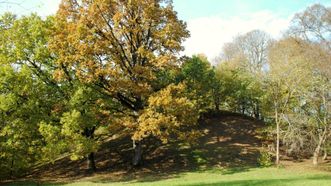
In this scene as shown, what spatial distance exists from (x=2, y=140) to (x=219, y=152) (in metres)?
18.7

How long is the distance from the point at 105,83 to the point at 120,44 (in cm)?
337

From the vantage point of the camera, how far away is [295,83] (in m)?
32.1

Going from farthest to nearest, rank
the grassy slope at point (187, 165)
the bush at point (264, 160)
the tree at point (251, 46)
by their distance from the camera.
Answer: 1. the tree at point (251, 46)
2. the bush at point (264, 160)
3. the grassy slope at point (187, 165)

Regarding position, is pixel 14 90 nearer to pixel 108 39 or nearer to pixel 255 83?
pixel 108 39

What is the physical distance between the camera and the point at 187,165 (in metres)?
32.7

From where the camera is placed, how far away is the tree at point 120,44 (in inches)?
1133

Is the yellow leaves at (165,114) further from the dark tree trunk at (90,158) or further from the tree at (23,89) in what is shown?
the tree at (23,89)

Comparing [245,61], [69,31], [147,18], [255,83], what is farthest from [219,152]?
[245,61]

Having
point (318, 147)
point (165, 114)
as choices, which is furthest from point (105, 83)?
point (318, 147)

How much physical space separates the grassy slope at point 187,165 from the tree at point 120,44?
9.63 ft

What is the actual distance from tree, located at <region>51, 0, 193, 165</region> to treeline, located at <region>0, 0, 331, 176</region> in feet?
0.26

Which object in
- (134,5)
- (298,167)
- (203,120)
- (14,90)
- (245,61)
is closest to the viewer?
(14,90)

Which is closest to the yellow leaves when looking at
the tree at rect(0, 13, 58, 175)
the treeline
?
the treeline

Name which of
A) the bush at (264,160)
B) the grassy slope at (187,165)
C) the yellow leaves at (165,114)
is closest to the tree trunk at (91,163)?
the grassy slope at (187,165)
